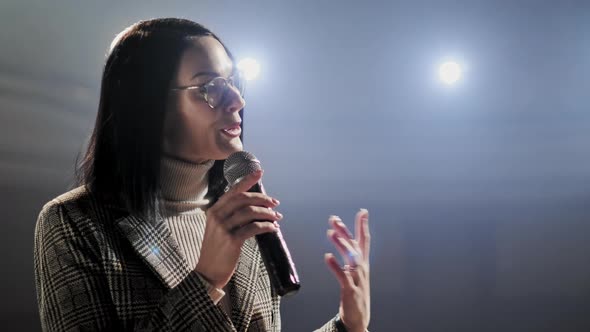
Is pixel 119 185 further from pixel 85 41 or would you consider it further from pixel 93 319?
pixel 85 41

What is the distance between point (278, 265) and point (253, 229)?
0.06 meters

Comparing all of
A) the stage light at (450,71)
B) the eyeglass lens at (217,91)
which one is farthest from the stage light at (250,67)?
the eyeglass lens at (217,91)

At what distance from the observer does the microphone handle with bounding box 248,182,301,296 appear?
0.68 metres

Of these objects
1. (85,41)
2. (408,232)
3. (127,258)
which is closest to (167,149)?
(127,258)

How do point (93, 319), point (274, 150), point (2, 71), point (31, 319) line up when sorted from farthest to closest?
point (274, 150) < point (31, 319) < point (2, 71) < point (93, 319)

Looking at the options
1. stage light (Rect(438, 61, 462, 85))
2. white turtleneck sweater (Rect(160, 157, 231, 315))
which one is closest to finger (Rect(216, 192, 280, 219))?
white turtleneck sweater (Rect(160, 157, 231, 315))

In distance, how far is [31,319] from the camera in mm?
2299

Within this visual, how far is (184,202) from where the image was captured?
3.44 ft

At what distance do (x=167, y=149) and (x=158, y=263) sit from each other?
0.23 m

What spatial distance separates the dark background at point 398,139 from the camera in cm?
224

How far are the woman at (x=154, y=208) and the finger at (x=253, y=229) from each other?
11 centimetres

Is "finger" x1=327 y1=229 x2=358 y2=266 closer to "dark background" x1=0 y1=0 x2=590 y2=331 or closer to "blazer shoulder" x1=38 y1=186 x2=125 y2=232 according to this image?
"blazer shoulder" x1=38 y1=186 x2=125 y2=232

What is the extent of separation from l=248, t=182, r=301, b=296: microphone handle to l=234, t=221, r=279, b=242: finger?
3cm

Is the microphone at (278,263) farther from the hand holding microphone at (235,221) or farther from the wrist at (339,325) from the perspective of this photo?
the wrist at (339,325)
